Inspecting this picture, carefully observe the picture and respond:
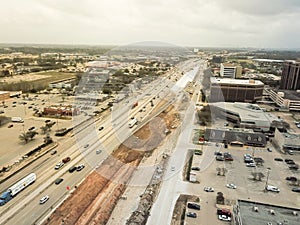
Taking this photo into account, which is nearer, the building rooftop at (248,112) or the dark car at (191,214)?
the dark car at (191,214)

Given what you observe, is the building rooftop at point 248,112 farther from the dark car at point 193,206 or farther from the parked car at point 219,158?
the dark car at point 193,206

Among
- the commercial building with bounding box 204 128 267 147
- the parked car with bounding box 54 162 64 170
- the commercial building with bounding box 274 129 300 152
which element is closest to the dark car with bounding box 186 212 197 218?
the parked car with bounding box 54 162 64 170

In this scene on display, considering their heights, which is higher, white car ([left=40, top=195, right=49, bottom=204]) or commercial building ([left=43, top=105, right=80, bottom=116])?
commercial building ([left=43, top=105, right=80, bottom=116])

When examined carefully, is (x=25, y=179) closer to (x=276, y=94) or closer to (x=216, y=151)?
(x=216, y=151)

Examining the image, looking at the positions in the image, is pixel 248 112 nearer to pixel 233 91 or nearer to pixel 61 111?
pixel 233 91

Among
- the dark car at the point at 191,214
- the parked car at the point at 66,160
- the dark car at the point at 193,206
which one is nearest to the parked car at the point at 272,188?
the dark car at the point at 193,206

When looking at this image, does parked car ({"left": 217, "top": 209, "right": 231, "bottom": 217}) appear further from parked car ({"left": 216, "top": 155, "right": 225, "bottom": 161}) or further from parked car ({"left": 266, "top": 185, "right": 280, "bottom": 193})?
parked car ({"left": 216, "top": 155, "right": 225, "bottom": 161})
